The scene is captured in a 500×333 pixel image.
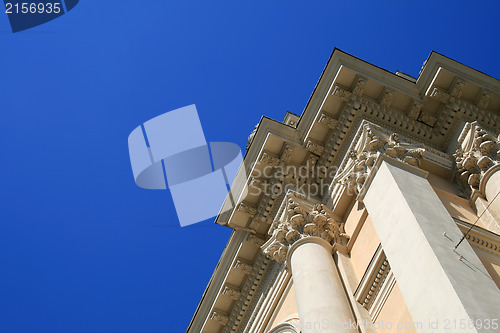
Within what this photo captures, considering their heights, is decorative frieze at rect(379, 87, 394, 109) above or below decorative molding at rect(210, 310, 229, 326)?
above

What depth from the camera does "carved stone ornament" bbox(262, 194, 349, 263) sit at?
1378 cm

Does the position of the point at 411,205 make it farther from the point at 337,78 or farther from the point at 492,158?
the point at 337,78

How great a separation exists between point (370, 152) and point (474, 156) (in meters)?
2.52

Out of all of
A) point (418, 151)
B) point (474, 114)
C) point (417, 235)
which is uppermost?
point (474, 114)

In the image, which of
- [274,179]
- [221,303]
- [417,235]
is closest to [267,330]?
[221,303]

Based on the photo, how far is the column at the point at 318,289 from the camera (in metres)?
11.2

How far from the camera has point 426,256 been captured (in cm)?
938

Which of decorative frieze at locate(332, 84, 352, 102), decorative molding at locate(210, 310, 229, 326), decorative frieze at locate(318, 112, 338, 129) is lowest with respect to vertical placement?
decorative molding at locate(210, 310, 229, 326)

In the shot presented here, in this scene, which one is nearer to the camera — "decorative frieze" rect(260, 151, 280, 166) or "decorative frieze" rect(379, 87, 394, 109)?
"decorative frieze" rect(379, 87, 394, 109)

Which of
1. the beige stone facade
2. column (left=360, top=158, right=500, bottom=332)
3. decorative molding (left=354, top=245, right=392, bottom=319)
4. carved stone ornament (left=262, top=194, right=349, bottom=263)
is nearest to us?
column (left=360, top=158, right=500, bottom=332)

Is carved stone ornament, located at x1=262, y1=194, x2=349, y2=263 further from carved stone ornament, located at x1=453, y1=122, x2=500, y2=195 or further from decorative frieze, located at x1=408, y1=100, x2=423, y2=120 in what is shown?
decorative frieze, located at x1=408, y1=100, x2=423, y2=120

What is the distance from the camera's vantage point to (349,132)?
14930mm

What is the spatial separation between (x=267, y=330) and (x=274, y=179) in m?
4.40

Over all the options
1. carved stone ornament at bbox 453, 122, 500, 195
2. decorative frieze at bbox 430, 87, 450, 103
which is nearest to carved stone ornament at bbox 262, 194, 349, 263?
carved stone ornament at bbox 453, 122, 500, 195
